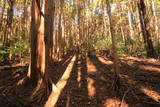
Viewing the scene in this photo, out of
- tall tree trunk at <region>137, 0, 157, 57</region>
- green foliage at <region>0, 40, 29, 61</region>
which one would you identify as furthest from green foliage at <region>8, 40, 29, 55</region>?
tall tree trunk at <region>137, 0, 157, 57</region>

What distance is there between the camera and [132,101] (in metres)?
4.27

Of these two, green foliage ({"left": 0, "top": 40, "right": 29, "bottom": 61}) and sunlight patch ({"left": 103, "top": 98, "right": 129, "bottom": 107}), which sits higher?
green foliage ({"left": 0, "top": 40, "right": 29, "bottom": 61})

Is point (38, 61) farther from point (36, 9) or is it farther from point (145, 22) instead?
point (145, 22)

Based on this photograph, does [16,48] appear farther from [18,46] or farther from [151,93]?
[151,93]

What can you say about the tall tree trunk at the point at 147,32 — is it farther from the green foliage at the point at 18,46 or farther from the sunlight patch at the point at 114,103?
the green foliage at the point at 18,46

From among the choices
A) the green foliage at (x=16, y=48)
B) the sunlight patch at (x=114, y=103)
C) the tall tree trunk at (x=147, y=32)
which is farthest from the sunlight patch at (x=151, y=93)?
the green foliage at (x=16, y=48)

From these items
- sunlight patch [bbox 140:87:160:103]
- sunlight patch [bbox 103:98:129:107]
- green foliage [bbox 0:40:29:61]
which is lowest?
sunlight patch [bbox 103:98:129:107]

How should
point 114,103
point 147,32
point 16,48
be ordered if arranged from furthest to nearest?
point 147,32 → point 16,48 → point 114,103

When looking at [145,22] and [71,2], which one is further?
[71,2]

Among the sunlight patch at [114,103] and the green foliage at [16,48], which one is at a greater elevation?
the green foliage at [16,48]

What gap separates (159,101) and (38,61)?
14.5ft

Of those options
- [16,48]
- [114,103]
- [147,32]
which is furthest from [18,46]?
[147,32]

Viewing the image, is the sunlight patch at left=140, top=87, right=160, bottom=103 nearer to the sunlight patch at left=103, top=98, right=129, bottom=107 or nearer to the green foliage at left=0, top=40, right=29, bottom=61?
the sunlight patch at left=103, top=98, right=129, bottom=107

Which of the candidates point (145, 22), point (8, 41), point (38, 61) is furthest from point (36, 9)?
point (8, 41)
